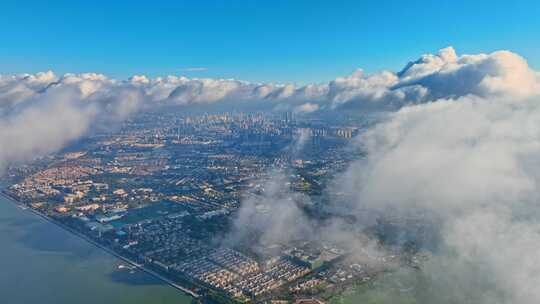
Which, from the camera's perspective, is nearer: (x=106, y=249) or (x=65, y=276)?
(x=65, y=276)

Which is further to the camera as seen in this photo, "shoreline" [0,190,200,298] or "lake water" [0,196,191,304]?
"shoreline" [0,190,200,298]

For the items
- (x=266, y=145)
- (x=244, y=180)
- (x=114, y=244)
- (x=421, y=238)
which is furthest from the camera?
(x=266, y=145)

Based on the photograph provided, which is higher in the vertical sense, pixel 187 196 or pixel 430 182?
pixel 430 182

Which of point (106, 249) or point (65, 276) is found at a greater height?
point (106, 249)

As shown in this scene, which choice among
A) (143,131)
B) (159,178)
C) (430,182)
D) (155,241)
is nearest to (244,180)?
(159,178)

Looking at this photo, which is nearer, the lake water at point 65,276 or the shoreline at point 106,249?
the lake water at point 65,276

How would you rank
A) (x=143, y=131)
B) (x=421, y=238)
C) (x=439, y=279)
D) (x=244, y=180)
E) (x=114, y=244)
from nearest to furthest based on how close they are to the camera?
(x=439, y=279) < (x=421, y=238) < (x=114, y=244) < (x=244, y=180) < (x=143, y=131)

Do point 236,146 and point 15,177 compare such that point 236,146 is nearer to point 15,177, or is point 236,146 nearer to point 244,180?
point 244,180

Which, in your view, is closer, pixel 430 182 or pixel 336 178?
pixel 430 182
